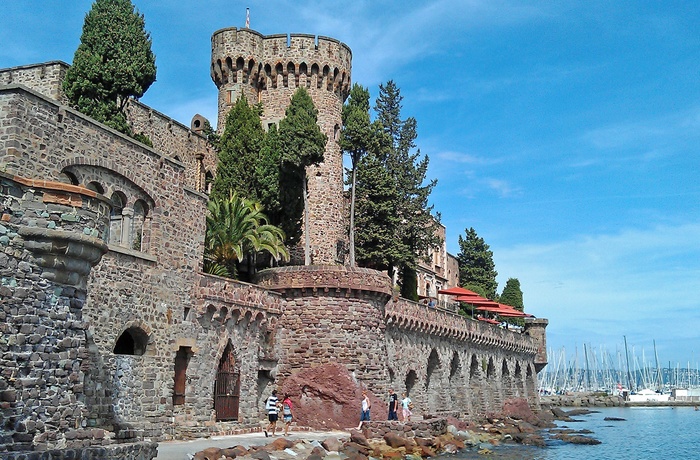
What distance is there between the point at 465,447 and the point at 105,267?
19.0 metres

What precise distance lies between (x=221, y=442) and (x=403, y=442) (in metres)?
7.07

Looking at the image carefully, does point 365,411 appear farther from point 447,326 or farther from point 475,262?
point 475,262

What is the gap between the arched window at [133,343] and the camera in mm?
21453

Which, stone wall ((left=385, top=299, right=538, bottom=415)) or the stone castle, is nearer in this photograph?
the stone castle

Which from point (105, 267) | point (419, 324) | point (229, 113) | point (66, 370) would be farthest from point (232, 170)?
point (66, 370)

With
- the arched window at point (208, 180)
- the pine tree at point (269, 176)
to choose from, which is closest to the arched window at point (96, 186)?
the pine tree at point (269, 176)

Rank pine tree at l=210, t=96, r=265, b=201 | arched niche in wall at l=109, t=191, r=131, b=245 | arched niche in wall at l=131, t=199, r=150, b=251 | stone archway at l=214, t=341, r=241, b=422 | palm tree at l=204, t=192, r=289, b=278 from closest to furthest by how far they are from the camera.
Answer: arched niche in wall at l=109, t=191, r=131, b=245 < arched niche in wall at l=131, t=199, r=150, b=251 < stone archway at l=214, t=341, r=241, b=422 < palm tree at l=204, t=192, r=289, b=278 < pine tree at l=210, t=96, r=265, b=201

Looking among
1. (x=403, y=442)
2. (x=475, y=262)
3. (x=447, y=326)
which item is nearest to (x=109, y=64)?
(x=403, y=442)

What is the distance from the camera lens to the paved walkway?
59.2ft

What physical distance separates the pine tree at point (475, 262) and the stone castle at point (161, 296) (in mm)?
30161

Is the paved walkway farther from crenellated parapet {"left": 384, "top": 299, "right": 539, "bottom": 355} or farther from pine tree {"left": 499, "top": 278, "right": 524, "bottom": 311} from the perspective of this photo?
pine tree {"left": 499, "top": 278, "right": 524, "bottom": 311}

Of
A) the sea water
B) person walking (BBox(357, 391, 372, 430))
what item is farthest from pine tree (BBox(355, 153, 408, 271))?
person walking (BBox(357, 391, 372, 430))

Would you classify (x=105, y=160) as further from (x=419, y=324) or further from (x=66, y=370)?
(x=419, y=324)

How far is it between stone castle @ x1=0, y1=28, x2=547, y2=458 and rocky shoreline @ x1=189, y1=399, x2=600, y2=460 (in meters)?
2.22
